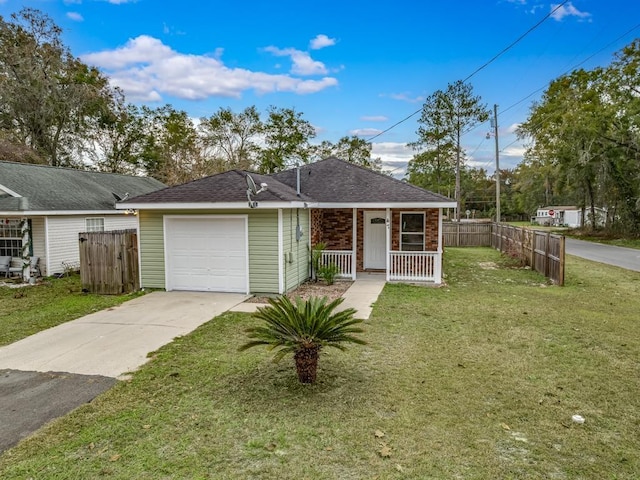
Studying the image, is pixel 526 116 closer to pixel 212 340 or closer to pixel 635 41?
pixel 635 41

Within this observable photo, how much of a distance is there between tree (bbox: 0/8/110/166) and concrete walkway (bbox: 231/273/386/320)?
2369cm

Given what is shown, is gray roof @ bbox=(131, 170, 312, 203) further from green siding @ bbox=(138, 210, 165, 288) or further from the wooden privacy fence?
the wooden privacy fence

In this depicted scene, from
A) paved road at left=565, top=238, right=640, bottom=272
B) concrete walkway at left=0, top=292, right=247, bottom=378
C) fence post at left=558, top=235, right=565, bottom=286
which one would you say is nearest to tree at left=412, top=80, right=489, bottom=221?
paved road at left=565, top=238, right=640, bottom=272

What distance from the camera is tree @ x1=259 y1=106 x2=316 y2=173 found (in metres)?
34.1

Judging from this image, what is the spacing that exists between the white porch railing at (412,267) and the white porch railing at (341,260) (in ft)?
4.02

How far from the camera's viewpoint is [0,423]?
4141mm

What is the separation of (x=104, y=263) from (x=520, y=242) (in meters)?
14.5

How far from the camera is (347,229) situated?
1399 centimetres

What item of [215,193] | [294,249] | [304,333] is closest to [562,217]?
[294,249]

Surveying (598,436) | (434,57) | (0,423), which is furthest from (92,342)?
(434,57)

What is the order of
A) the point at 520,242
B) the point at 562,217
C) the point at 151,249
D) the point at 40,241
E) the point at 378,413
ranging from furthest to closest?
the point at 562,217 → the point at 520,242 → the point at 40,241 → the point at 151,249 → the point at 378,413

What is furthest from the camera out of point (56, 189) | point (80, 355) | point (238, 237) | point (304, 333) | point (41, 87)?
point (41, 87)

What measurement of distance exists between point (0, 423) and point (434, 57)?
17.1m

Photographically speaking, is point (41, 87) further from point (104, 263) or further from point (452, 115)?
point (452, 115)
